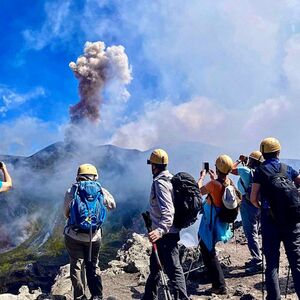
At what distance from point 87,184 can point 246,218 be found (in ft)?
14.7

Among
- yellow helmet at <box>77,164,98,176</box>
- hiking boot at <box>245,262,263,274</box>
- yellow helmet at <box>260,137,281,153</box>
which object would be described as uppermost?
yellow helmet at <box>77,164,98,176</box>

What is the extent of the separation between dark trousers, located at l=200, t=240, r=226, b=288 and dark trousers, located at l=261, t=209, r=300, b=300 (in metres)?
1.74

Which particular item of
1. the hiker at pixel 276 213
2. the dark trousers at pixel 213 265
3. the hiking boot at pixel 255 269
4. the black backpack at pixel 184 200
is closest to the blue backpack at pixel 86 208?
the black backpack at pixel 184 200

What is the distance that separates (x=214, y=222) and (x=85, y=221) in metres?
2.65

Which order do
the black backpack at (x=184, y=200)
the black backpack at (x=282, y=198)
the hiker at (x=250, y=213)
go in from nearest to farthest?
the black backpack at (x=282, y=198), the black backpack at (x=184, y=200), the hiker at (x=250, y=213)

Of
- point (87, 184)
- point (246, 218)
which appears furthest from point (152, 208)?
point (246, 218)

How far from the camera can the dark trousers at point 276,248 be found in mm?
6082

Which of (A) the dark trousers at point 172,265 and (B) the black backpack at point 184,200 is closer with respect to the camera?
(A) the dark trousers at point 172,265

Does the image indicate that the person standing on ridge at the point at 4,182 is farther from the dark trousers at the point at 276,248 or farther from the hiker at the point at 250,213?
the hiker at the point at 250,213

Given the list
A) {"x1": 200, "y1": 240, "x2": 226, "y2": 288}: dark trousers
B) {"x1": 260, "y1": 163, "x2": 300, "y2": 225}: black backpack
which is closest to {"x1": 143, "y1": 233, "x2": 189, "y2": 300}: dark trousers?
{"x1": 200, "y1": 240, "x2": 226, "y2": 288}: dark trousers

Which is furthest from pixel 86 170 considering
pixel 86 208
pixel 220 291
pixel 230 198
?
pixel 220 291

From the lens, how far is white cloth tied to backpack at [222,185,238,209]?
736cm

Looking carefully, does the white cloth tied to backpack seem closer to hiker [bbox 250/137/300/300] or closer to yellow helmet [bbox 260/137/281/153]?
hiker [bbox 250/137/300/300]

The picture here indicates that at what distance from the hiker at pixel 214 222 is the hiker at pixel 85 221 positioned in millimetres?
2017
